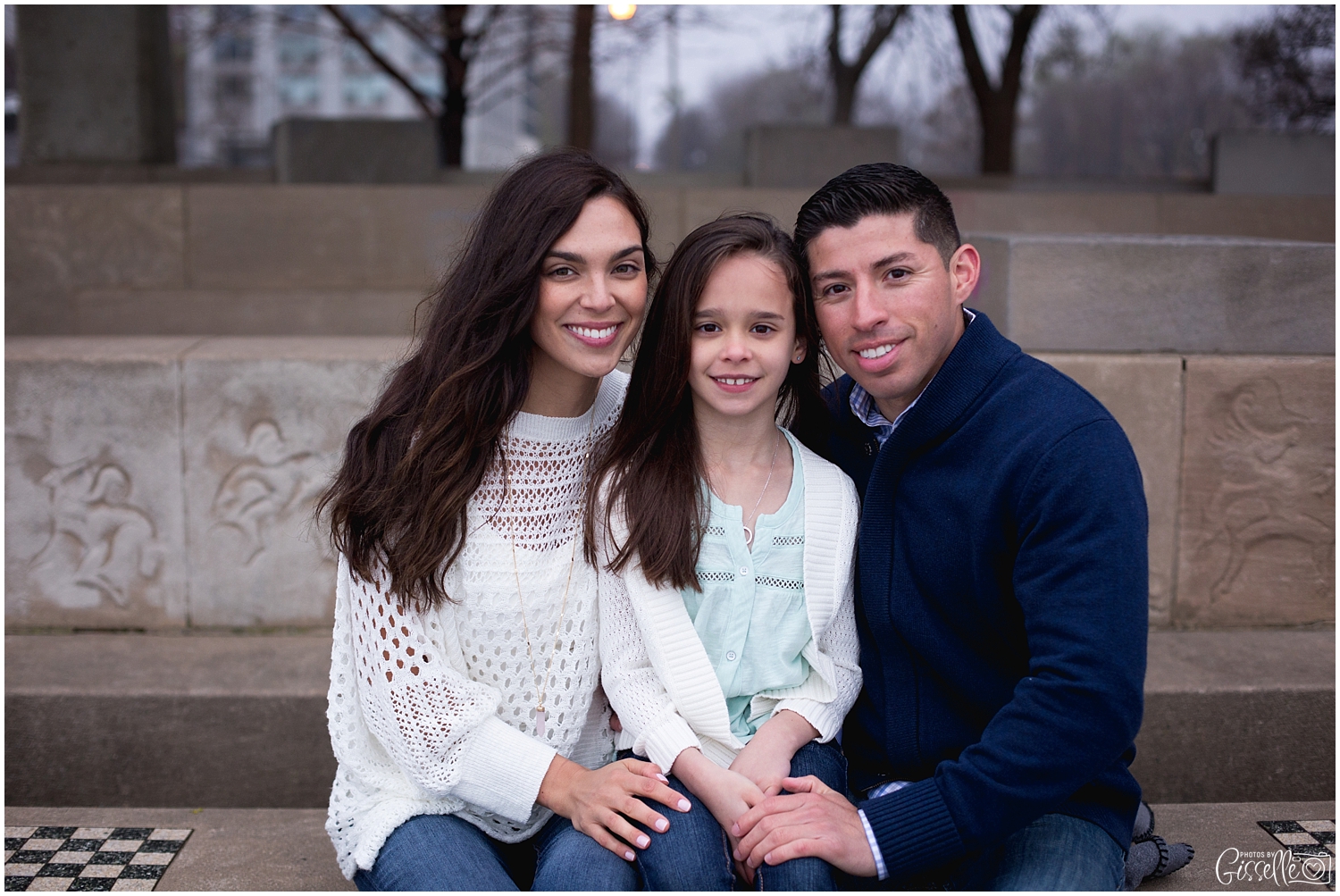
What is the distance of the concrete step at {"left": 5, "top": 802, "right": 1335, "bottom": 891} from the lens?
8.48 ft

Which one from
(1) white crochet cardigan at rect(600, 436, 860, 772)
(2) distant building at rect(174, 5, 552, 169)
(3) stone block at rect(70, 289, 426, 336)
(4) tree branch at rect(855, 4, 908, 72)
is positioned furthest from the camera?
(2) distant building at rect(174, 5, 552, 169)

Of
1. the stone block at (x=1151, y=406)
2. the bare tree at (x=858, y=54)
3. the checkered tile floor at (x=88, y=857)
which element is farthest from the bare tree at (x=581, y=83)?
the checkered tile floor at (x=88, y=857)

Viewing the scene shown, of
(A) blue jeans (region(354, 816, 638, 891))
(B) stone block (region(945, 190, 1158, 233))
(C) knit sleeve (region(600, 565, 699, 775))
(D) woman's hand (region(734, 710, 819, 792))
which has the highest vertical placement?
(B) stone block (region(945, 190, 1158, 233))

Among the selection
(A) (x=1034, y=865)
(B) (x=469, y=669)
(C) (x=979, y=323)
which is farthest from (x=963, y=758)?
(B) (x=469, y=669)

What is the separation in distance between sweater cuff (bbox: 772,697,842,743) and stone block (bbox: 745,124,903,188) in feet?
21.0

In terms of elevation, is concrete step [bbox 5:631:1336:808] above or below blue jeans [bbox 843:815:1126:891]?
below

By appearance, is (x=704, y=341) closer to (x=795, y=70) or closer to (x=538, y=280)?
(x=538, y=280)

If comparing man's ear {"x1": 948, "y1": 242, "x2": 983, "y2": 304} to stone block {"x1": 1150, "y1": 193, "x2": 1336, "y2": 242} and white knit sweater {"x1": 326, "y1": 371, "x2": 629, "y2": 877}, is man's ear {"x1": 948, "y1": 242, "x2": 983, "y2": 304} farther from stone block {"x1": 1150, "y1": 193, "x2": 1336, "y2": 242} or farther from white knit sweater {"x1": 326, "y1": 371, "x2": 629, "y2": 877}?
stone block {"x1": 1150, "y1": 193, "x2": 1336, "y2": 242}

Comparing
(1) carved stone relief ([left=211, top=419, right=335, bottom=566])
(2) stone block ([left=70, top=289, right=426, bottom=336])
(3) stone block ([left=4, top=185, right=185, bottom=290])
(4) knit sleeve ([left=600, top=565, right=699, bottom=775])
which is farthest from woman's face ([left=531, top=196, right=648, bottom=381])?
(3) stone block ([left=4, top=185, right=185, bottom=290])

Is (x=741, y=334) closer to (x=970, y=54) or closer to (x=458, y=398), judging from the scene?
(x=458, y=398)

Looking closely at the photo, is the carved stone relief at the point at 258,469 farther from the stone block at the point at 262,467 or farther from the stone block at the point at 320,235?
the stone block at the point at 320,235

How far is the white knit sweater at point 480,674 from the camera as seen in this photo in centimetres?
213

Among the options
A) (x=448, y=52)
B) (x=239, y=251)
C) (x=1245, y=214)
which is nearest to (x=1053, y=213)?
(x=1245, y=214)

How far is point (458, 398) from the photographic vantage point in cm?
221
